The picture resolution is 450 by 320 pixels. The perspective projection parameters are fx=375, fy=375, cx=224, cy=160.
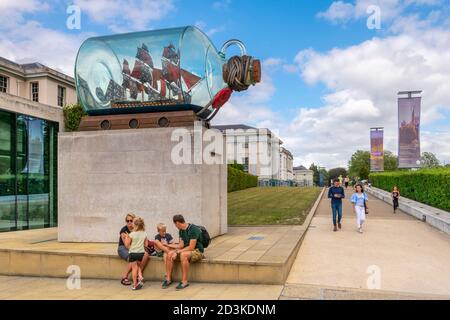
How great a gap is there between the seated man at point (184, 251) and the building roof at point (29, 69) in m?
33.3

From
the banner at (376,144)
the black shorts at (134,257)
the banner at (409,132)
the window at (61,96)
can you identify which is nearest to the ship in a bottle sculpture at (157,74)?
the black shorts at (134,257)

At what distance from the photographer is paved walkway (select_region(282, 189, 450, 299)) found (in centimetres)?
670

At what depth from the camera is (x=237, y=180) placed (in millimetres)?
43719

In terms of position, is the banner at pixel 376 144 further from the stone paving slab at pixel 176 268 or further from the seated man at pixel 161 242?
the seated man at pixel 161 242

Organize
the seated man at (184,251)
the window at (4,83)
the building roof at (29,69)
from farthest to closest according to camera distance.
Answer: the building roof at (29,69)
the window at (4,83)
the seated man at (184,251)

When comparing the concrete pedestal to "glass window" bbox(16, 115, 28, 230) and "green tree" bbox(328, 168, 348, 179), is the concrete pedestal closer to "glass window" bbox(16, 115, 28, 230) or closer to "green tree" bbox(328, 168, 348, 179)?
"glass window" bbox(16, 115, 28, 230)

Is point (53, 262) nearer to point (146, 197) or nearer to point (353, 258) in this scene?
point (146, 197)

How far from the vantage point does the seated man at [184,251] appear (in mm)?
7234

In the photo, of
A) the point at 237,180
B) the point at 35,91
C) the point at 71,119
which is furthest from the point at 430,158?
the point at 71,119

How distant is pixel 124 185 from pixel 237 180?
3409 centimetres

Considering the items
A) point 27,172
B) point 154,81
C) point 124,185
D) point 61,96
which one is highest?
point 61,96

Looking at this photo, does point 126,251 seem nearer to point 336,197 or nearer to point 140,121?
point 140,121

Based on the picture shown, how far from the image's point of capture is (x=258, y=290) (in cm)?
670
